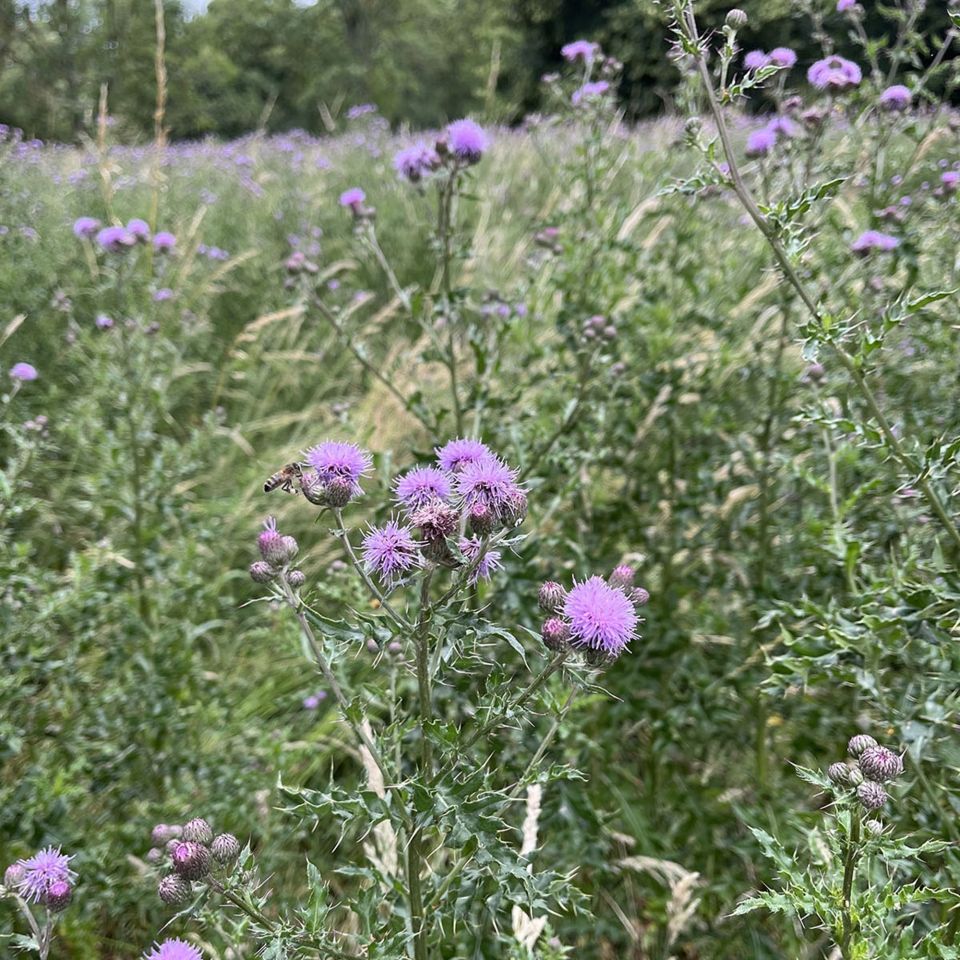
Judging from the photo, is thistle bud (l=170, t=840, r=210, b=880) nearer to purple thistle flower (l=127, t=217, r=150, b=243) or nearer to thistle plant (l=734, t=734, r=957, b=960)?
thistle plant (l=734, t=734, r=957, b=960)

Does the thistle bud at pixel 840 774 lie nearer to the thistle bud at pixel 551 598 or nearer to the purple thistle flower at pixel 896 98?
the thistle bud at pixel 551 598

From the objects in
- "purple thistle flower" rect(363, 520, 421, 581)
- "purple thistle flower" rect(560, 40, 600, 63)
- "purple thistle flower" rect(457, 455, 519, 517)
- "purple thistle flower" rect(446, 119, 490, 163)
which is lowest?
"purple thistle flower" rect(363, 520, 421, 581)

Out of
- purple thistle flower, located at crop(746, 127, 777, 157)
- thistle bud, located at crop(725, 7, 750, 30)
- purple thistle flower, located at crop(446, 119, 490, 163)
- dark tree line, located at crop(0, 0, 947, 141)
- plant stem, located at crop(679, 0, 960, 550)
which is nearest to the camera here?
plant stem, located at crop(679, 0, 960, 550)

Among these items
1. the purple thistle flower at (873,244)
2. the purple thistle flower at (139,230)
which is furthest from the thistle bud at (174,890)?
the purple thistle flower at (139,230)

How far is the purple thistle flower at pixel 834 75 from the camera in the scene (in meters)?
2.19

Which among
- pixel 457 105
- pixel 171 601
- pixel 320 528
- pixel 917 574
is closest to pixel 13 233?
pixel 320 528

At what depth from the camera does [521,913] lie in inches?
55.4

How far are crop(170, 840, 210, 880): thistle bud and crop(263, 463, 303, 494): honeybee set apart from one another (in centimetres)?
54

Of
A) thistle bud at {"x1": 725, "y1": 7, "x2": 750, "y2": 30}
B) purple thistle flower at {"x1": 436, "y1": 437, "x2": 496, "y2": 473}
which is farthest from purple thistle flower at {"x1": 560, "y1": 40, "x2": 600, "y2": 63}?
purple thistle flower at {"x1": 436, "y1": 437, "x2": 496, "y2": 473}

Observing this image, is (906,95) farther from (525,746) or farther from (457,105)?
(457,105)

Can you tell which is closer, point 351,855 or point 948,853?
point 948,853

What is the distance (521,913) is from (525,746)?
1.53 feet

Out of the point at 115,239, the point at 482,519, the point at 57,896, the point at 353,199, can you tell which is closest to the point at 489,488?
the point at 482,519

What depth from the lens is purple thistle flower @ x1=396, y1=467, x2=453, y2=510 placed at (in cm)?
117
